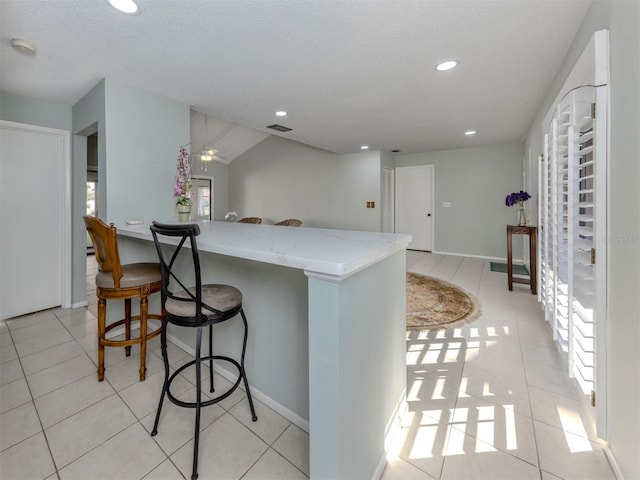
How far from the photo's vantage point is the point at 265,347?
64.1 inches

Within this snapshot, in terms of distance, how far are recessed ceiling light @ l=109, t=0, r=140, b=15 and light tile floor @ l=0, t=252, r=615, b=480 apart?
91.5 inches

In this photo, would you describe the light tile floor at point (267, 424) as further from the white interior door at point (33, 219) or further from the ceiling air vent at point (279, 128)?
the ceiling air vent at point (279, 128)

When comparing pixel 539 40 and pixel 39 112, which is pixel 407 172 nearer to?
pixel 539 40

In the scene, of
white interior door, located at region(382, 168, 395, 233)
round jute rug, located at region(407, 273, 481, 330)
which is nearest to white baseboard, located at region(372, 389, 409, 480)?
round jute rug, located at region(407, 273, 481, 330)

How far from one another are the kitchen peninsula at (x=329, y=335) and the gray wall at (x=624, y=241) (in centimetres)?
86

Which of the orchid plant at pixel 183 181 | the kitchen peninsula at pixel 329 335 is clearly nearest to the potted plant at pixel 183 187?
the orchid plant at pixel 183 181

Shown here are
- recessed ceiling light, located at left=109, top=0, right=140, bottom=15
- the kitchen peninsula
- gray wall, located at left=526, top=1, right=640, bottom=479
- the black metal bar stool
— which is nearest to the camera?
the kitchen peninsula

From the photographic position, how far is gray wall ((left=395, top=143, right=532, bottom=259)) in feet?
17.9

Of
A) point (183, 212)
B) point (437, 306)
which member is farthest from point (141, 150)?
point (437, 306)

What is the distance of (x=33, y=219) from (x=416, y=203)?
6435mm

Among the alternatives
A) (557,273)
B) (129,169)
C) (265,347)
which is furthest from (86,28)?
(557,273)

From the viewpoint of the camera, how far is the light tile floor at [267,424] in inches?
49.4

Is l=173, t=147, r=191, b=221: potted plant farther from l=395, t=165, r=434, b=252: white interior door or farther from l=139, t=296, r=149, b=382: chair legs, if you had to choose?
l=395, t=165, r=434, b=252: white interior door

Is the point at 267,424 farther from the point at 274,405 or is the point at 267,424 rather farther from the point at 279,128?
the point at 279,128
